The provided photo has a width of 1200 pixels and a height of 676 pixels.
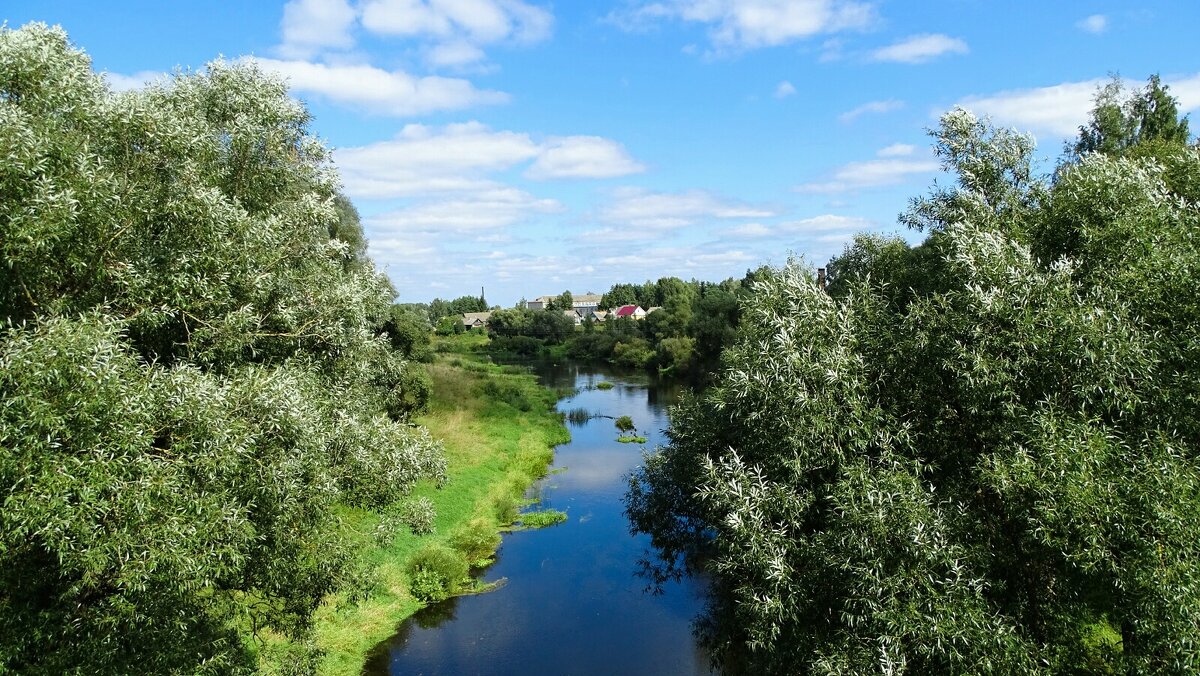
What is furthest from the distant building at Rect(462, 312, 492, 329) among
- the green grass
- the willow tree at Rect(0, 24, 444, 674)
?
the willow tree at Rect(0, 24, 444, 674)

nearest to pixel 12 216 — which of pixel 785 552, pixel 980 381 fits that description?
pixel 785 552

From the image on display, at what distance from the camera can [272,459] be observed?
10.0m

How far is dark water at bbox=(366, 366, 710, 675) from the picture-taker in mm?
19828

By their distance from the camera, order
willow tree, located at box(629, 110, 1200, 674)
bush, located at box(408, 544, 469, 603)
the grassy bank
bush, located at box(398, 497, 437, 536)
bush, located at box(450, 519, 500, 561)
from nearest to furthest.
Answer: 1. willow tree, located at box(629, 110, 1200, 674)
2. bush, located at box(398, 497, 437, 536)
3. the grassy bank
4. bush, located at box(408, 544, 469, 603)
5. bush, located at box(450, 519, 500, 561)

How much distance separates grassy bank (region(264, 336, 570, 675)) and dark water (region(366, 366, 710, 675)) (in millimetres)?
811

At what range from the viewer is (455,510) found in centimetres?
2992

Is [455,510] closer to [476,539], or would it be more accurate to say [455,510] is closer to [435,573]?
[476,539]

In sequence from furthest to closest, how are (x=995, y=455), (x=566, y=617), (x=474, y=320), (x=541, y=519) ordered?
(x=474, y=320) → (x=541, y=519) → (x=566, y=617) → (x=995, y=455)

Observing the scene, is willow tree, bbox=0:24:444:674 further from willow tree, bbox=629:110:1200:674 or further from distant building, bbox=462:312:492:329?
A: distant building, bbox=462:312:492:329

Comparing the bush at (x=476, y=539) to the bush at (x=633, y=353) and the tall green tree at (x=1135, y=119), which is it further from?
the bush at (x=633, y=353)

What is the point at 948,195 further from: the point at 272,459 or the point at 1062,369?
the point at 272,459

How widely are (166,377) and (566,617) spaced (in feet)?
55.8

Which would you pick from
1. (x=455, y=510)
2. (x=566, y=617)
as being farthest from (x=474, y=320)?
(x=566, y=617)

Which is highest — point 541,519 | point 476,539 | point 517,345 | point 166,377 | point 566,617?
point 166,377
